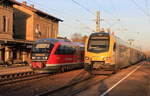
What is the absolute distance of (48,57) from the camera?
1967 cm

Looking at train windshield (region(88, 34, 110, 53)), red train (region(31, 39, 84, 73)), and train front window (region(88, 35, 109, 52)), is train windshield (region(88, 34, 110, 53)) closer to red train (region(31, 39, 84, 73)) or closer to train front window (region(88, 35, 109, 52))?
train front window (region(88, 35, 109, 52))

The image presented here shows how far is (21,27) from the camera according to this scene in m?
41.9

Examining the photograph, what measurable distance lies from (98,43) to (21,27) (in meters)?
24.5

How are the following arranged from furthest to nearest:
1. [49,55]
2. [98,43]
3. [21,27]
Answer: [21,27] < [98,43] < [49,55]

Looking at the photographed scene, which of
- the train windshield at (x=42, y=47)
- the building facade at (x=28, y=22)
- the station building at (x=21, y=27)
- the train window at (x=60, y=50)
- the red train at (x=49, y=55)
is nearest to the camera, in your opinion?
the red train at (x=49, y=55)

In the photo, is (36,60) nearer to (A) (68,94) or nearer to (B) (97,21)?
(A) (68,94)

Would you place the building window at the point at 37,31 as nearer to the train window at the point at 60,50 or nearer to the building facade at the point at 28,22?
the building facade at the point at 28,22

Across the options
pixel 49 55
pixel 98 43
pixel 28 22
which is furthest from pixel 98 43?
pixel 28 22

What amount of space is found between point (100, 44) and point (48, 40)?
4169 millimetres

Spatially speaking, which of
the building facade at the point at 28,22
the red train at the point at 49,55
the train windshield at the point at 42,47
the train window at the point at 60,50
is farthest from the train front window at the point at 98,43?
the building facade at the point at 28,22

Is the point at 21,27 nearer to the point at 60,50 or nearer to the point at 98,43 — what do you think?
the point at 60,50

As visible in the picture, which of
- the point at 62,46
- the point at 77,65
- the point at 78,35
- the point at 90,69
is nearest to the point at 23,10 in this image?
the point at 77,65

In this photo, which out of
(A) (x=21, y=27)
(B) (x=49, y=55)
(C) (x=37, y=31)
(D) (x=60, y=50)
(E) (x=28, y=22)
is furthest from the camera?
(A) (x=21, y=27)

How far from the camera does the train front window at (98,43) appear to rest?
19672mm
